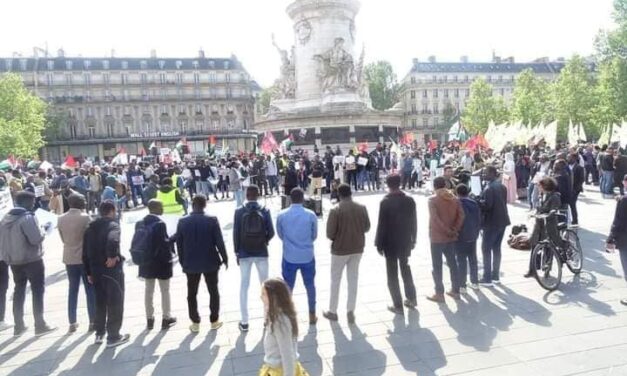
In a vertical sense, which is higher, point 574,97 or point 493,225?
point 574,97


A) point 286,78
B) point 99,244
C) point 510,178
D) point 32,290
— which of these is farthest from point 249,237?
point 286,78

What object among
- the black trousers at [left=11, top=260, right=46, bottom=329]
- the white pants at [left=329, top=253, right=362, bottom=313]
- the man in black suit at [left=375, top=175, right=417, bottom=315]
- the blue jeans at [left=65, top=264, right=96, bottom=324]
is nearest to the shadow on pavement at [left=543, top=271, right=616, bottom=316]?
the man in black suit at [left=375, top=175, right=417, bottom=315]

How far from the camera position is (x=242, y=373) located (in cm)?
529

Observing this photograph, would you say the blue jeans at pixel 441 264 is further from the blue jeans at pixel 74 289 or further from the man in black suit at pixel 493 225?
the blue jeans at pixel 74 289

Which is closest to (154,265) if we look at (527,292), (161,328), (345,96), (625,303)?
(161,328)

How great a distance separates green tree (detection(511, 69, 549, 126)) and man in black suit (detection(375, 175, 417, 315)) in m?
49.2

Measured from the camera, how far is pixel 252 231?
21.5ft

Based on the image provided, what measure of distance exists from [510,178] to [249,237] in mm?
12742

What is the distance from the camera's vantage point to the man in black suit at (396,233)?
7.02m

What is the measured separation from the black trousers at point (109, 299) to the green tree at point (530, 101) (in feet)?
170

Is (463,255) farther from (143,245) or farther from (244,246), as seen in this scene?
(143,245)

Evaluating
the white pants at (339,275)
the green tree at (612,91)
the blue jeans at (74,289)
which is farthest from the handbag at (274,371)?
the green tree at (612,91)

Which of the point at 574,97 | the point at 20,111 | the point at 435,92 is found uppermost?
the point at 435,92

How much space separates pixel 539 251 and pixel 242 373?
517cm
